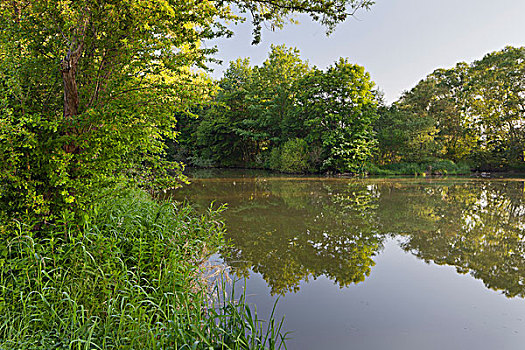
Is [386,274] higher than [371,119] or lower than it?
lower

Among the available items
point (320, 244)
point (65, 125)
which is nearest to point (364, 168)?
point (320, 244)

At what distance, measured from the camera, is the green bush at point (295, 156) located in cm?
1970

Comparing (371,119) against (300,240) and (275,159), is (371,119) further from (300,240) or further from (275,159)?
(300,240)

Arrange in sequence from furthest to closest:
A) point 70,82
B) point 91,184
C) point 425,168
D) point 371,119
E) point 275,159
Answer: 1. point 275,159
2. point 425,168
3. point 371,119
4. point 70,82
5. point 91,184

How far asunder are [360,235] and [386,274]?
172 cm

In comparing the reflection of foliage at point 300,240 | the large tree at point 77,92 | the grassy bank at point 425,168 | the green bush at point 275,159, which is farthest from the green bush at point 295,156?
the large tree at point 77,92

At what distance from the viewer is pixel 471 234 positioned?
5805mm

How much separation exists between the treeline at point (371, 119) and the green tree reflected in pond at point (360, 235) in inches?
386

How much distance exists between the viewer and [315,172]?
2028cm

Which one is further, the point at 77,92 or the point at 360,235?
the point at 360,235

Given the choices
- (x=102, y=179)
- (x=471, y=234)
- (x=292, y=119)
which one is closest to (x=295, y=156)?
(x=292, y=119)

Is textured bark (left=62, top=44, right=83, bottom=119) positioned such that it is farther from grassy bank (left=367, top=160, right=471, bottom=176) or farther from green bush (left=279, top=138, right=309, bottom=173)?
grassy bank (left=367, top=160, right=471, bottom=176)

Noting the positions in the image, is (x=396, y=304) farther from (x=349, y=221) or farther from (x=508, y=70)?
(x=508, y=70)

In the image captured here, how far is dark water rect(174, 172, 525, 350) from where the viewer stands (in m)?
2.66
